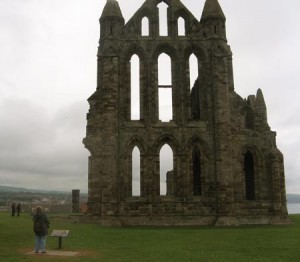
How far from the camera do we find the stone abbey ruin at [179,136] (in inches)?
1190

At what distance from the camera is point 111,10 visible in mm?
32812

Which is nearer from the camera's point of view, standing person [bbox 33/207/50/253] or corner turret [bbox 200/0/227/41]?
standing person [bbox 33/207/50/253]

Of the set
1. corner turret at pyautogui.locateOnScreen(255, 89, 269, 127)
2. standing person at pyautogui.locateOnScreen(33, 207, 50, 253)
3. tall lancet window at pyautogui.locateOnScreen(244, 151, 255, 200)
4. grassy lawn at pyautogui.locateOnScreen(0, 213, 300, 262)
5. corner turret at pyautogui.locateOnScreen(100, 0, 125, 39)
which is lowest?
grassy lawn at pyautogui.locateOnScreen(0, 213, 300, 262)

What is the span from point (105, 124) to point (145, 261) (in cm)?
1748

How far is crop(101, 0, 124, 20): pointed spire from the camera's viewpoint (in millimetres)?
32625

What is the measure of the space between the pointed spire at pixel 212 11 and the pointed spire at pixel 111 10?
20.2ft

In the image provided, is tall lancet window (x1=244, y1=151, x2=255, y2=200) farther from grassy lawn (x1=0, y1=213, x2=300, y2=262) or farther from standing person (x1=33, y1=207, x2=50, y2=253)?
standing person (x1=33, y1=207, x2=50, y2=253)

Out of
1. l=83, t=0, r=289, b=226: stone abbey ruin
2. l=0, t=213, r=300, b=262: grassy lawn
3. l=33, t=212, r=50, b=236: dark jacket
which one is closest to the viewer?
l=0, t=213, r=300, b=262: grassy lawn

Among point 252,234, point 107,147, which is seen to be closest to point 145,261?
point 252,234

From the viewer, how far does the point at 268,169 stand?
108 ft

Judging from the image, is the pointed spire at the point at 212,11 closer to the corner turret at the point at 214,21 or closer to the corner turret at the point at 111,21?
the corner turret at the point at 214,21

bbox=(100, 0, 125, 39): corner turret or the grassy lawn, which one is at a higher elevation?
bbox=(100, 0, 125, 39): corner turret

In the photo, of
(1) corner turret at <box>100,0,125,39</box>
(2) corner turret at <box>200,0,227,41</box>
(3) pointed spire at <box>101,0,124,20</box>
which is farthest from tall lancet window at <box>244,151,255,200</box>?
(3) pointed spire at <box>101,0,124,20</box>

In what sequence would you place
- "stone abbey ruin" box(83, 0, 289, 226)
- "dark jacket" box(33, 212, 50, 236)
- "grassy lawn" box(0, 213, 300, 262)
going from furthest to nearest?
"stone abbey ruin" box(83, 0, 289, 226) → "dark jacket" box(33, 212, 50, 236) → "grassy lawn" box(0, 213, 300, 262)
